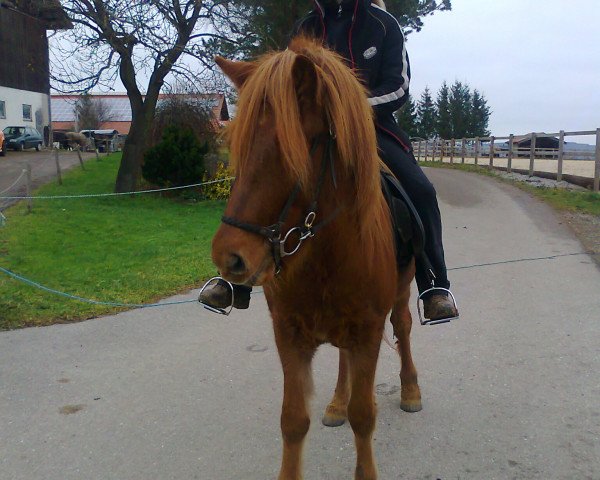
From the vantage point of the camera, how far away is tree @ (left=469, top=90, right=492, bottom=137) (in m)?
70.9

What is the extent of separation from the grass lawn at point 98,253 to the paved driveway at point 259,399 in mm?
725

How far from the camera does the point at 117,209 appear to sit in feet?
51.4

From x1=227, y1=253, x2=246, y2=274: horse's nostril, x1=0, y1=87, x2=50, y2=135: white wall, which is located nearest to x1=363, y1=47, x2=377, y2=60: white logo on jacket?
x1=227, y1=253, x2=246, y2=274: horse's nostril

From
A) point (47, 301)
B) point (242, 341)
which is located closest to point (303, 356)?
point (242, 341)

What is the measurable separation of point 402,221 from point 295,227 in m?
1.19

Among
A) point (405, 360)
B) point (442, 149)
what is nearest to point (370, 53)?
point (405, 360)

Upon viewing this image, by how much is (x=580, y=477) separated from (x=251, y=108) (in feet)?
9.46

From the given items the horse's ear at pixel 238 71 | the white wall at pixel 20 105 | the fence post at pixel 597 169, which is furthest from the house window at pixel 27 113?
the horse's ear at pixel 238 71

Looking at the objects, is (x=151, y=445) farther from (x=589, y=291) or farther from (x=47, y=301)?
(x=589, y=291)

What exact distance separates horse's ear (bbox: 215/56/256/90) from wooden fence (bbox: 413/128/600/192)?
17.3m

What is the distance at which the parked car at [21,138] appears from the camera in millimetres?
35000

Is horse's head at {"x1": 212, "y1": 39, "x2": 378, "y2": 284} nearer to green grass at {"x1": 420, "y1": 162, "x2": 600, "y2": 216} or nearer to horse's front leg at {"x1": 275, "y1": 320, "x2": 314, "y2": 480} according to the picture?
horse's front leg at {"x1": 275, "y1": 320, "x2": 314, "y2": 480}

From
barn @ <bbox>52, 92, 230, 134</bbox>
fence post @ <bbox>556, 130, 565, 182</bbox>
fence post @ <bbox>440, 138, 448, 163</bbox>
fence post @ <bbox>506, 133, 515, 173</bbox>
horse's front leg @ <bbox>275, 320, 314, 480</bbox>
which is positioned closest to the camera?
horse's front leg @ <bbox>275, 320, 314, 480</bbox>

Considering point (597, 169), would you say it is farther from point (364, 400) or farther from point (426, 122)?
point (426, 122)
